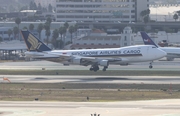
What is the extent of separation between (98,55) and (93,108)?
46.5 m

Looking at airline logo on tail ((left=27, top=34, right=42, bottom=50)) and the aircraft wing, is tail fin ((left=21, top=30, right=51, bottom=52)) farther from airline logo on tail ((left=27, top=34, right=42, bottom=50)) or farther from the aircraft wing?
the aircraft wing

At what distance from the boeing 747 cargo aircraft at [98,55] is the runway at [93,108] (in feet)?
128

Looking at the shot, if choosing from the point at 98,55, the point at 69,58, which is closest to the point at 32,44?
the point at 69,58

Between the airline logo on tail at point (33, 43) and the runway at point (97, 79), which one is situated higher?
the airline logo on tail at point (33, 43)

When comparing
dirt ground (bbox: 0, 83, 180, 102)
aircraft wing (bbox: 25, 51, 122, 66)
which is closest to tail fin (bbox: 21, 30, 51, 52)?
aircraft wing (bbox: 25, 51, 122, 66)

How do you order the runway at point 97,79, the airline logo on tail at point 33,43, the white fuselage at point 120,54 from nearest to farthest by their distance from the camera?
the runway at point 97,79
the white fuselage at point 120,54
the airline logo on tail at point 33,43

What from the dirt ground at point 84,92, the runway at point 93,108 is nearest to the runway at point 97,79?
the dirt ground at point 84,92

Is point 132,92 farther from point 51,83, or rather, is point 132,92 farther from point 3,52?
point 3,52

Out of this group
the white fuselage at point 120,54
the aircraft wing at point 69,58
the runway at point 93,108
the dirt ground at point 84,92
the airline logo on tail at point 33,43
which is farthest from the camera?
the airline logo on tail at point 33,43

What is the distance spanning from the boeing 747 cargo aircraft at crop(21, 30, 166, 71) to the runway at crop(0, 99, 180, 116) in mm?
38899

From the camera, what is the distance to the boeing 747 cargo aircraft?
112 m

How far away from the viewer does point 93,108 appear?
67875 mm

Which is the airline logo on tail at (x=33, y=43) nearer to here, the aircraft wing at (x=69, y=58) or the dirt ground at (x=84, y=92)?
the aircraft wing at (x=69, y=58)

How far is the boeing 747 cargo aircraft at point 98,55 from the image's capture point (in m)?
112
